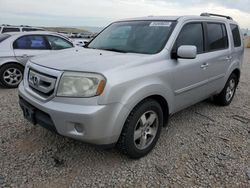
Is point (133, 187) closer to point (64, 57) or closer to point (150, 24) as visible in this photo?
point (64, 57)

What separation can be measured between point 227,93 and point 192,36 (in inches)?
73.4

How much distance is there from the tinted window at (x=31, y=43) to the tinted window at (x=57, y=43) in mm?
182

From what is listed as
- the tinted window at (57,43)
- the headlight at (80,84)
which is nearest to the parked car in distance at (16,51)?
the tinted window at (57,43)

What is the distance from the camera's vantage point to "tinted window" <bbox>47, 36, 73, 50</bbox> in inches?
254

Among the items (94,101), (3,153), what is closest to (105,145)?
(94,101)

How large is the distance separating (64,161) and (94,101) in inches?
39.5

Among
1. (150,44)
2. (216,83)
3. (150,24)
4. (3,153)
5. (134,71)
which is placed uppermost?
(150,24)

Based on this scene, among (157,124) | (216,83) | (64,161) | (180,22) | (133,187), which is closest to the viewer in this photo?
(133,187)

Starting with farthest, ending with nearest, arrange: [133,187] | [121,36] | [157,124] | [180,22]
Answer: [121,36] → [180,22] → [157,124] → [133,187]

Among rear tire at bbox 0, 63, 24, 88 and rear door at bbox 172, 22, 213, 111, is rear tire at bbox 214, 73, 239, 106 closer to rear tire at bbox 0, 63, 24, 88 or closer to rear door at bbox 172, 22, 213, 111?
rear door at bbox 172, 22, 213, 111

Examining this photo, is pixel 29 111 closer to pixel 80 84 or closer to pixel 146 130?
pixel 80 84

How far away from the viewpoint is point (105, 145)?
7.90ft

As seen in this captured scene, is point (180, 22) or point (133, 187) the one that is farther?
point (180, 22)

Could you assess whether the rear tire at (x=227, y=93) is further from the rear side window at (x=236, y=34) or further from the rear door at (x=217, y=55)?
the rear side window at (x=236, y=34)
